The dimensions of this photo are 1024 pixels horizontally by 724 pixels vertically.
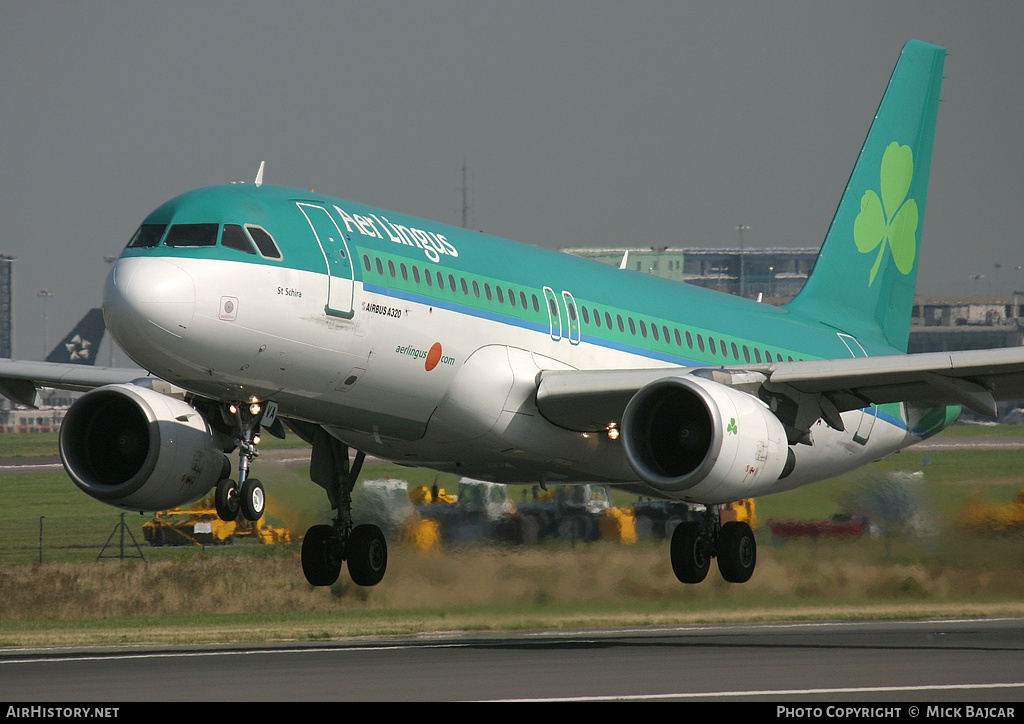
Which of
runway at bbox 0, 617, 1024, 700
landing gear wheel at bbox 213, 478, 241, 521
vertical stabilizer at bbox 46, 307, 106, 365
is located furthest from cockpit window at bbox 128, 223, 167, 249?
vertical stabilizer at bbox 46, 307, 106, 365

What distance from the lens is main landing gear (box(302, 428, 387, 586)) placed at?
2533cm

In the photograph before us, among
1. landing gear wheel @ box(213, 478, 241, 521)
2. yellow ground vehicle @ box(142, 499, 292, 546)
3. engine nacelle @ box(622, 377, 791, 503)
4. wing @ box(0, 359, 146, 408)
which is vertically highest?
wing @ box(0, 359, 146, 408)

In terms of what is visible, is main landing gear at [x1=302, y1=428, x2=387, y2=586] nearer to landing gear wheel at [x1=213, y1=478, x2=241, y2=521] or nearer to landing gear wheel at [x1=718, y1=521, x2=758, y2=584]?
landing gear wheel at [x1=213, y1=478, x2=241, y2=521]

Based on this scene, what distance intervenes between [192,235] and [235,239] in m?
0.60

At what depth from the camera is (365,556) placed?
25500mm

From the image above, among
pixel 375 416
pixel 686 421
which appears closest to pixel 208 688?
pixel 375 416

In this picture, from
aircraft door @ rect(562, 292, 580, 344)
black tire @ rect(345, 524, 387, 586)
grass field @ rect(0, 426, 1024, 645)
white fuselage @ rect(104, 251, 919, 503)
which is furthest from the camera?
grass field @ rect(0, 426, 1024, 645)

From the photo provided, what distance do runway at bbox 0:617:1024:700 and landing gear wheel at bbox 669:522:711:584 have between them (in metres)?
1.35

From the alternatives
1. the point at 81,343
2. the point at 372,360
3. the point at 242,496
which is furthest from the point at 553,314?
the point at 81,343

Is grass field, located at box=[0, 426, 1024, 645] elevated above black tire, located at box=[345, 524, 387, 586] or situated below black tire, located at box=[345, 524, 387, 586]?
below

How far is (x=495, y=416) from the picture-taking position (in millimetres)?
22312

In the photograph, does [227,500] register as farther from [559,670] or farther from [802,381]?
[802,381]

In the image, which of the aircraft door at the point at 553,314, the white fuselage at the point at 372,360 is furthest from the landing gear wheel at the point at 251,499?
the aircraft door at the point at 553,314

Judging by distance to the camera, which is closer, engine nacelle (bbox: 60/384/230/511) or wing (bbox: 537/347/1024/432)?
wing (bbox: 537/347/1024/432)
